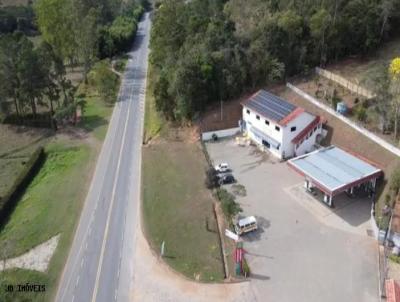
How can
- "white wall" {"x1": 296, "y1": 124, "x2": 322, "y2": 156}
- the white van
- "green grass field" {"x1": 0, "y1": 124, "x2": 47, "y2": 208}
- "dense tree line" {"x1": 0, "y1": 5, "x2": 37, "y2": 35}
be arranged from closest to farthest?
1. the white van
2. "white wall" {"x1": 296, "y1": 124, "x2": 322, "y2": 156}
3. "green grass field" {"x1": 0, "y1": 124, "x2": 47, "y2": 208}
4. "dense tree line" {"x1": 0, "y1": 5, "x2": 37, "y2": 35}

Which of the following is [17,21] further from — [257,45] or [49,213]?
[49,213]

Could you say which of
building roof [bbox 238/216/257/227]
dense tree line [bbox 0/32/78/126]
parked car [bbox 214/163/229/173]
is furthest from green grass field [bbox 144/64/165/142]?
building roof [bbox 238/216/257/227]

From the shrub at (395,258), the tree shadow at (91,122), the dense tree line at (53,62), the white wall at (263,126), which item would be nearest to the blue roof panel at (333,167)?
the white wall at (263,126)

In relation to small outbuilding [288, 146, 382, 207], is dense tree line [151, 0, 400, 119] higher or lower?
higher

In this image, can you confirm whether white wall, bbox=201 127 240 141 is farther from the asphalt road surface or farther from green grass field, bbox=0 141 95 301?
green grass field, bbox=0 141 95 301

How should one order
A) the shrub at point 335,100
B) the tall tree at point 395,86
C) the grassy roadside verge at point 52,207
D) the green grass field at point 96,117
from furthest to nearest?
the green grass field at point 96,117, the shrub at point 335,100, the tall tree at point 395,86, the grassy roadside verge at point 52,207

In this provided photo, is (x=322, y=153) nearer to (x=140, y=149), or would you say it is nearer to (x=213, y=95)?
(x=213, y=95)

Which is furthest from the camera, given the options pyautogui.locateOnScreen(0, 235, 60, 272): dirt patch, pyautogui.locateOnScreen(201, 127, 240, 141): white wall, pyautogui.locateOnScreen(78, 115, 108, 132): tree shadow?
pyautogui.locateOnScreen(78, 115, 108, 132): tree shadow

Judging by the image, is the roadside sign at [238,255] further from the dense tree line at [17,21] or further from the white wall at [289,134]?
the dense tree line at [17,21]

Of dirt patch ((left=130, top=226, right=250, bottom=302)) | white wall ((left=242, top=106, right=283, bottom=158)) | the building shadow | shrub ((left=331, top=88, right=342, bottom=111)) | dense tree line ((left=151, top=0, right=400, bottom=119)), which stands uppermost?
dense tree line ((left=151, top=0, right=400, bottom=119))
